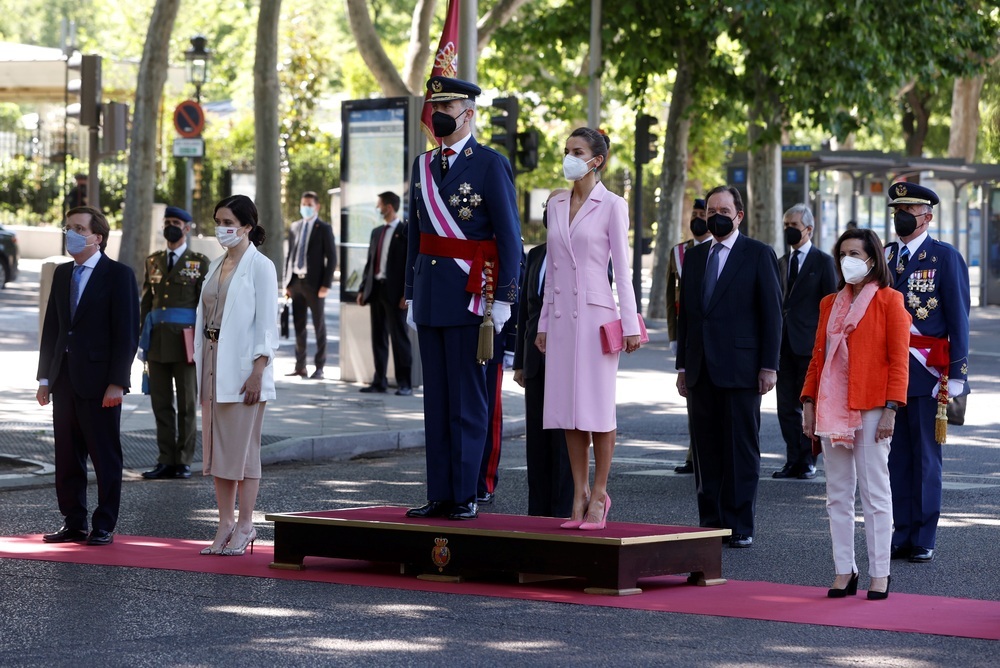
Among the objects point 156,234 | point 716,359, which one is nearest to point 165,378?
point 716,359

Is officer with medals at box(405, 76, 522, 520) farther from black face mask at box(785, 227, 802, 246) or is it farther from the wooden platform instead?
black face mask at box(785, 227, 802, 246)

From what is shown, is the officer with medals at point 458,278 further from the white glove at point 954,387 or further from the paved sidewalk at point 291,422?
the paved sidewalk at point 291,422

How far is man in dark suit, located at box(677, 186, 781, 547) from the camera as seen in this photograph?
9.62 meters

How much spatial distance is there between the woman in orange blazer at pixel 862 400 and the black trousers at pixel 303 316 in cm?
1188

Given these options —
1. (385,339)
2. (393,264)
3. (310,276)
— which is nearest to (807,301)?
(393,264)

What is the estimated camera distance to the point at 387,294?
1766 cm

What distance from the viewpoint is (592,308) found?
27.2ft

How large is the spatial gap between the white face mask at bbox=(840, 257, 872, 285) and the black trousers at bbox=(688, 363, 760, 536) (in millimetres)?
1660

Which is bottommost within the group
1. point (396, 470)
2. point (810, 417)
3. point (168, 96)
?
point (396, 470)

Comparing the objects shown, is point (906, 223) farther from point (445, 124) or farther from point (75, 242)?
point (75, 242)

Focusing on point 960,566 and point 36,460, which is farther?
point 36,460

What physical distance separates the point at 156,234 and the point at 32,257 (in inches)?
544

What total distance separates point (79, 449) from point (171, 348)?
289 centimetres

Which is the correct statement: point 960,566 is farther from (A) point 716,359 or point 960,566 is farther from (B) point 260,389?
(B) point 260,389
